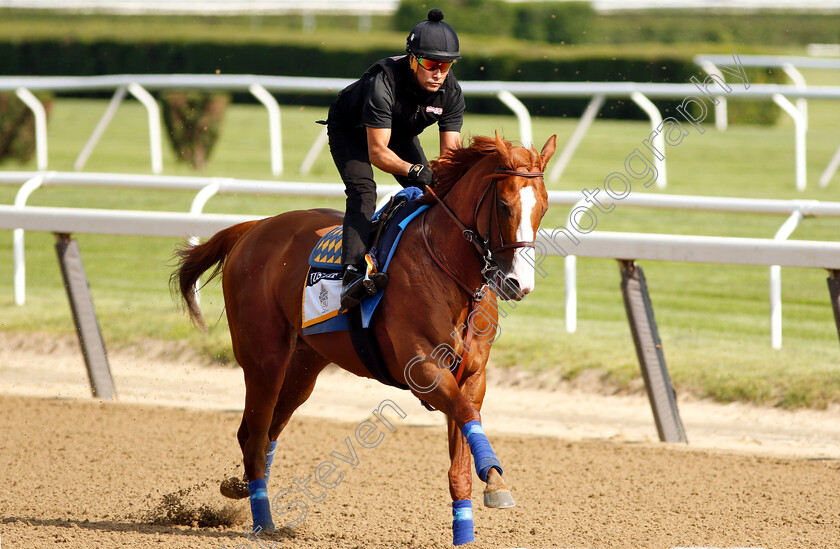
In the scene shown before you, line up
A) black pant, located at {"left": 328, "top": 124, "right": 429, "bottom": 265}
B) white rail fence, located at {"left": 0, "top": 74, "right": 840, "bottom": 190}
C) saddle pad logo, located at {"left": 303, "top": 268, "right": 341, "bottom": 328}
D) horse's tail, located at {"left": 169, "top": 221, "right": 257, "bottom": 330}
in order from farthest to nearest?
white rail fence, located at {"left": 0, "top": 74, "right": 840, "bottom": 190} → horse's tail, located at {"left": 169, "top": 221, "right": 257, "bottom": 330} → saddle pad logo, located at {"left": 303, "top": 268, "right": 341, "bottom": 328} → black pant, located at {"left": 328, "top": 124, "right": 429, "bottom": 265}

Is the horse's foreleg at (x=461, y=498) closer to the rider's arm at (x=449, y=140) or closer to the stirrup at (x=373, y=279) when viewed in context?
the stirrup at (x=373, y=279)

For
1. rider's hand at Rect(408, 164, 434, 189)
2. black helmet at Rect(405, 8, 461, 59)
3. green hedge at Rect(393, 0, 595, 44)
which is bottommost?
rider's hand at Rect(408, 164, 434, 189)

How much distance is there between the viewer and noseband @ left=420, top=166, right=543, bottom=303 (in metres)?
3.49

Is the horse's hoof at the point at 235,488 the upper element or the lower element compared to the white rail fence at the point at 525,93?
lower

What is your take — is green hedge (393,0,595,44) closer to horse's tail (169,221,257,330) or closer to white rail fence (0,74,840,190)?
white rail fence (0,74,840,190)

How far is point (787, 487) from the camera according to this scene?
15.8 ft

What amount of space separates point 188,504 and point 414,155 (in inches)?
71.1

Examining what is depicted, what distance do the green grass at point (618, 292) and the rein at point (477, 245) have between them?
2212 millimetres

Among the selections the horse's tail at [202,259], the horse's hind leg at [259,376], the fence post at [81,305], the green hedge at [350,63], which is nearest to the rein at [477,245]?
the horse's hind leg at [259,376]

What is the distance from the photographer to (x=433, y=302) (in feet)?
12.3

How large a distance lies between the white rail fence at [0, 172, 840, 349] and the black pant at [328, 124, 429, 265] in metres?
1.27

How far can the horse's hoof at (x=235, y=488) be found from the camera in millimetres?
4470

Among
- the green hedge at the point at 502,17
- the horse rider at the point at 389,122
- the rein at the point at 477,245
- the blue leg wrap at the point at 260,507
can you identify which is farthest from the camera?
the green hedge at the point at 502,17

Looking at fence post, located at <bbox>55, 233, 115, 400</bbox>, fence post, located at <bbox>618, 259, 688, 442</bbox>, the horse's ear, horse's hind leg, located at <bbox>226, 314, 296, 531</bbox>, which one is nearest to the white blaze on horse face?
the horse's ear
